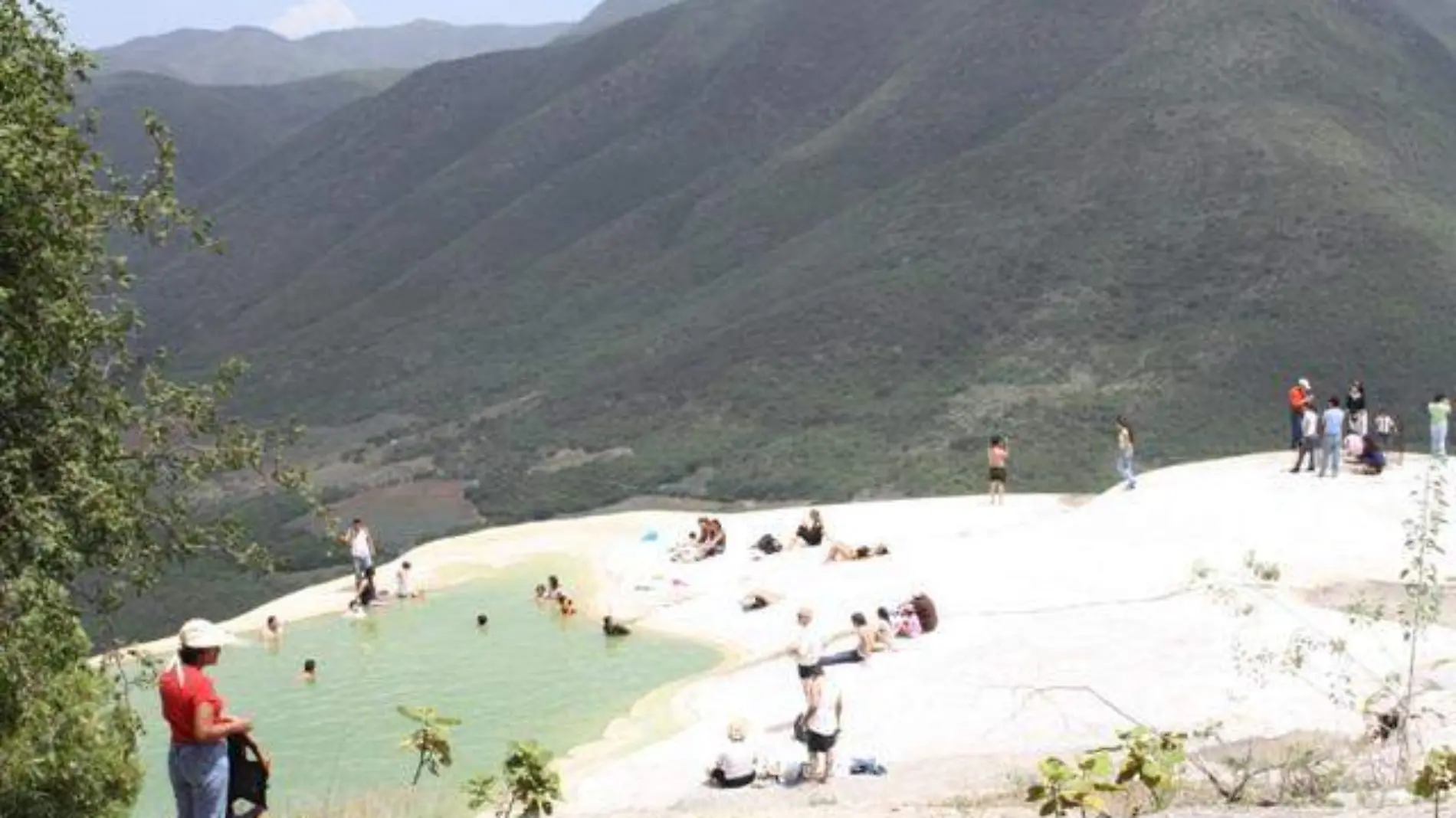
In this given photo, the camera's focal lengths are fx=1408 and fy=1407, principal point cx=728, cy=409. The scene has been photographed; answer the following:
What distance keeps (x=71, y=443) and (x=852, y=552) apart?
2029cm

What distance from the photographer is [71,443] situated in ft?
45.5

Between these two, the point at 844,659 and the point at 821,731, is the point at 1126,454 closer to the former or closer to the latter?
the point at 844,659

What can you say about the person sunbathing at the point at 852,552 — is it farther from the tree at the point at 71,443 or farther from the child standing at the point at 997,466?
the tree at the point at 71,443

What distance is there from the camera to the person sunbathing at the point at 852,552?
3148 centimetres

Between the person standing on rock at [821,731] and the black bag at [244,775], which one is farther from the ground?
the black bag at [244,775]

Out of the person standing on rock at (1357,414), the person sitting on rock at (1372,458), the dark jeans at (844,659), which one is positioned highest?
the person standing on rock at (1357,414)

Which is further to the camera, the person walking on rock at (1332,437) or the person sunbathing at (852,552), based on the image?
the person sunbathing at (852,552)

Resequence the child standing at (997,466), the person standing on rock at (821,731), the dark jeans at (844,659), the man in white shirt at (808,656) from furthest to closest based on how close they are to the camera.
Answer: the child standing at (997,466)
the dark jeans at (844,659)
the man in white shirt at (808,656)
the person standing on rock at (821,731)

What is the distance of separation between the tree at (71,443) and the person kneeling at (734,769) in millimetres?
6183

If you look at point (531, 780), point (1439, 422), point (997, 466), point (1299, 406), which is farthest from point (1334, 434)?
point (531, 780)

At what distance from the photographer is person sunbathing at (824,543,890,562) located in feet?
103

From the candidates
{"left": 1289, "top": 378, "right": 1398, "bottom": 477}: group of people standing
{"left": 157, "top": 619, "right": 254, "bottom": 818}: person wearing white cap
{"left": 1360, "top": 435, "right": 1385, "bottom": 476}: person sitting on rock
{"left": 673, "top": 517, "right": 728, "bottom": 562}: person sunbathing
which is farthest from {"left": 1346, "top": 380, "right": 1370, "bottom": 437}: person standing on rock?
{"left": 157, "top": 619, "right": 254, "bottom": 818}: person wearing white cap

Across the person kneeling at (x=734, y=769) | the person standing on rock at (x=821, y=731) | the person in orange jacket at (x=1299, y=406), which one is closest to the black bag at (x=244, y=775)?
the person kneeling at (x=734, y=769)

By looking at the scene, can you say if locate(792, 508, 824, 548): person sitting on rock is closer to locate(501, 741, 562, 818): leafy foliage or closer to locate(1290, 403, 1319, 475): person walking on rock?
locate(1290, 403, 1319, 475): person walking on rock
